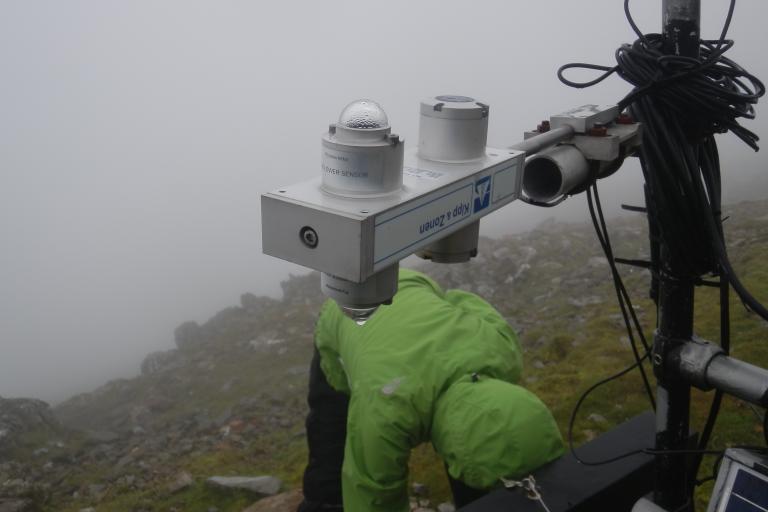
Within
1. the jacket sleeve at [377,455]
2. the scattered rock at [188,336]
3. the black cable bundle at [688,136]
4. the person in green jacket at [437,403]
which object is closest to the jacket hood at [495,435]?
the person in green jacket at [437,403]

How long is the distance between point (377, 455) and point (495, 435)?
2.64ft

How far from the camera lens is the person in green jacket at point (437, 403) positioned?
3.29 metres

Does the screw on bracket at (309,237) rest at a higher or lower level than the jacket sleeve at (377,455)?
higher

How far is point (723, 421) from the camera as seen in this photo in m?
6.05

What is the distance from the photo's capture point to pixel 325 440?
211 inches

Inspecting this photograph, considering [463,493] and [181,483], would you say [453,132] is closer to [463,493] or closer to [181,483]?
[463,493]

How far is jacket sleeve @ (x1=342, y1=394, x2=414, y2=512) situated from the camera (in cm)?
369

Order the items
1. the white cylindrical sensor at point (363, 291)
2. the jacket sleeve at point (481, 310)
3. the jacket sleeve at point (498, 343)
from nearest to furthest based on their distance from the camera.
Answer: the white cylindrical sensor at point (363, 291), the jacket sleeve at point (498, 343), the jacket sleeve at point (481, 310)

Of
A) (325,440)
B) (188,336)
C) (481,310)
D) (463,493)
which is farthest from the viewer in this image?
(188,336)

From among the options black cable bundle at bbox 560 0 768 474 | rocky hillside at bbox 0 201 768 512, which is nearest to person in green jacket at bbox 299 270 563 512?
black cable bundle at bbox 560 0 768 474

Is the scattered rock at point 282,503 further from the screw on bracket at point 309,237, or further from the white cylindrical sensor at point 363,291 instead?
the screw on bracket at point 309,237

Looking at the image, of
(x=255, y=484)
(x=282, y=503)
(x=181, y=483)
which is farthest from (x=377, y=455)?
(x=181, y=483)

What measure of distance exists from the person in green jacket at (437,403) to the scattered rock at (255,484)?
4740mm

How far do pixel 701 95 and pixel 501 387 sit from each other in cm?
187
